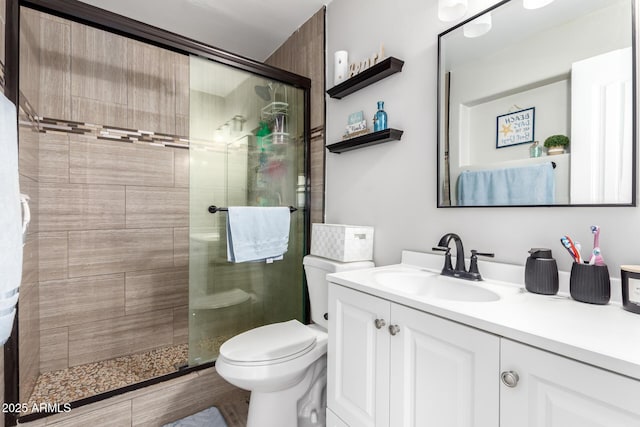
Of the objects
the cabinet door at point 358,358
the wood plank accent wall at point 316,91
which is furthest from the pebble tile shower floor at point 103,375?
the wood plank accent wall at point 316,91

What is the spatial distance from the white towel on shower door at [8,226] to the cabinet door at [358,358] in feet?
3.04

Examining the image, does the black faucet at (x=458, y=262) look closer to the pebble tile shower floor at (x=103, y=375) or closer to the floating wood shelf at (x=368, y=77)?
the floating wood shelf at (x=368, y=77)

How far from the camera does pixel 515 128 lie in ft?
3.57

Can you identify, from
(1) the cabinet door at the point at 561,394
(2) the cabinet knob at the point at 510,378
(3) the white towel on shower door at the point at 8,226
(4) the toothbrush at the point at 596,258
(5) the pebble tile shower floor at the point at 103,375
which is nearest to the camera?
(1) the cabinet door at the point at 561,394

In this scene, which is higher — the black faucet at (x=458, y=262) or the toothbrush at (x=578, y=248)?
the toothbrush at (x=578, y=248)

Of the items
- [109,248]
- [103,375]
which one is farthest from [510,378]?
[109,248]

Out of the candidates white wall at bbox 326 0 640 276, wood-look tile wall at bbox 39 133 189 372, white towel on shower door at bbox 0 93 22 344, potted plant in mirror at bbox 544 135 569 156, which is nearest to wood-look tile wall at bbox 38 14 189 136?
wood-look tile wall at bbox 39 133 189 372

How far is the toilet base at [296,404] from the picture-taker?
1.36 meters

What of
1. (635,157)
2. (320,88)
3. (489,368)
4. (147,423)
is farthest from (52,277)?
(635,157)

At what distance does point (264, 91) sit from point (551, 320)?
1.79 m

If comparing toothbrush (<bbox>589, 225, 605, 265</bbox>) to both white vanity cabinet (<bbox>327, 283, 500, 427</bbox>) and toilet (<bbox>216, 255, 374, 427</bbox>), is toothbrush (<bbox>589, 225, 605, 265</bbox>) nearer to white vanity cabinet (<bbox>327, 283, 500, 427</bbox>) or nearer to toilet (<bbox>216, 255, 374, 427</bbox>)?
white vanity cabinet (<bbox>327, 283, 500, 427</bbox>)

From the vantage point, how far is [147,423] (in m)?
1.54

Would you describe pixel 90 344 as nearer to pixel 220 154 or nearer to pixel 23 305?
pixel 23 305

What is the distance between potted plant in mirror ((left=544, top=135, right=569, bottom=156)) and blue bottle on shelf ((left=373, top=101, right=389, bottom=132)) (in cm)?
71
